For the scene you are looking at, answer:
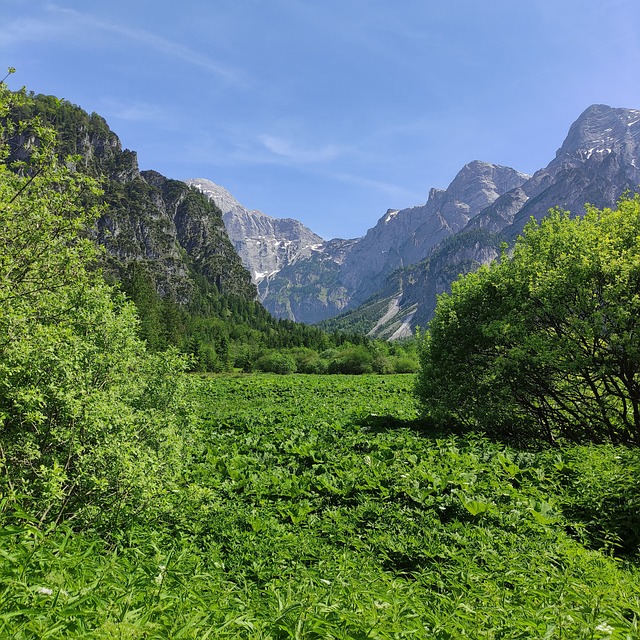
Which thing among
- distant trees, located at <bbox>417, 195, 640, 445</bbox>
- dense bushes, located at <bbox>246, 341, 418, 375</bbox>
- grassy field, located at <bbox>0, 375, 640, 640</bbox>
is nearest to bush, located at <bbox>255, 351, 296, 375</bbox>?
dense bushes, located at <bbox>246, 341, 418, 375</bbox>

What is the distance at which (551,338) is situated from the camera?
14859 millimetres

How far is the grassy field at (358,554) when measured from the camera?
416cm

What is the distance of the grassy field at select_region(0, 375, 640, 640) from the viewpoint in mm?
4160

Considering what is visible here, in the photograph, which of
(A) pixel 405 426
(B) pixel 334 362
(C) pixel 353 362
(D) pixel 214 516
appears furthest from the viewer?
(B) pixel 334 362

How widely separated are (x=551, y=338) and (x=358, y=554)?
11550 mm

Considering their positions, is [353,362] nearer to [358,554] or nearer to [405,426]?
[405,426]

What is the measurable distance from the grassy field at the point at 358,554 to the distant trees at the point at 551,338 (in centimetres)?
299

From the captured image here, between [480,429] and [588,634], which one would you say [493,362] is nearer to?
[480,429]

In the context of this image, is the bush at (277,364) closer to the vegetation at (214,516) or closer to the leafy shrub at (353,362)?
the leafy shrub at (353,362)

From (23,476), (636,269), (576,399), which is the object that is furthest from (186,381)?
(636,269)

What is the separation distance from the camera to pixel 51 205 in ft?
30.1

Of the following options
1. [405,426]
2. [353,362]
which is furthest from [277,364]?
[405,426]

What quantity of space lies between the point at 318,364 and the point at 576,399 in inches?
2982

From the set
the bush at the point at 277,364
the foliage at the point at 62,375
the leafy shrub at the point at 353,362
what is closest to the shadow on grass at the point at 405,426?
the foliage at the point at 62,375
